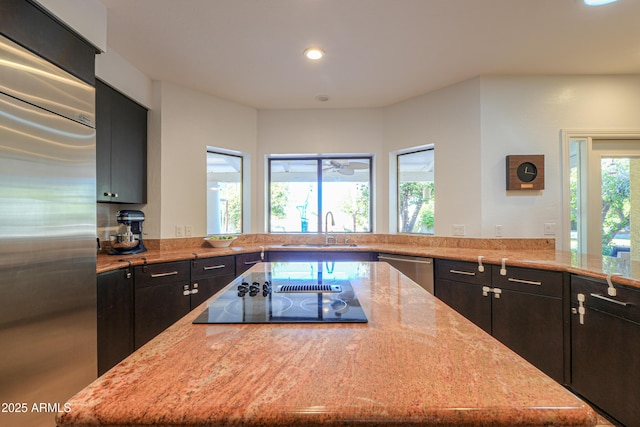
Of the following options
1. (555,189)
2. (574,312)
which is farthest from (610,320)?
(555,189)

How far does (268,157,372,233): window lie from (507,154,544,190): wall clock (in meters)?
1.62

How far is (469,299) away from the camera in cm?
236

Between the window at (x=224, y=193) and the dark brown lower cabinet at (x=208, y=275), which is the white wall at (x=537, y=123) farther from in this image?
the window at (x=224, y=193)

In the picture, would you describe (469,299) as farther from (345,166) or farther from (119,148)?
(119,148)

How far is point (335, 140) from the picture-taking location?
12.1 feet

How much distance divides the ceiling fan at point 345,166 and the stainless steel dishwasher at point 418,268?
142 centimetres

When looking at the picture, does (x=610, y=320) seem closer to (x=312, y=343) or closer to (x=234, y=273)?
(x=312, y=343)

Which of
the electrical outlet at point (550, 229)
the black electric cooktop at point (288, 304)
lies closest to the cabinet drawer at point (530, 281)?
the electrical outlet at point (550, 229)

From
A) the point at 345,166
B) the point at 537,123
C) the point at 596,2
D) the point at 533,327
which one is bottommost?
the point at 533,327

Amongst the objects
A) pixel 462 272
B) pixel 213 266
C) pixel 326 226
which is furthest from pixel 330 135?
pixel 462 272

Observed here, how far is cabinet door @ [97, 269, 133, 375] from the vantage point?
73.1 inches

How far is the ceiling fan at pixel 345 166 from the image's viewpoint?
3.86 metres

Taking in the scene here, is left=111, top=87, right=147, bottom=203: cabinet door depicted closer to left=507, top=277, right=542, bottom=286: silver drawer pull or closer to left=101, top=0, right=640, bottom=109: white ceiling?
left=101, top=0, right=640, bottom=109: white ceiling

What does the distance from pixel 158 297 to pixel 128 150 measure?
1.36 m
